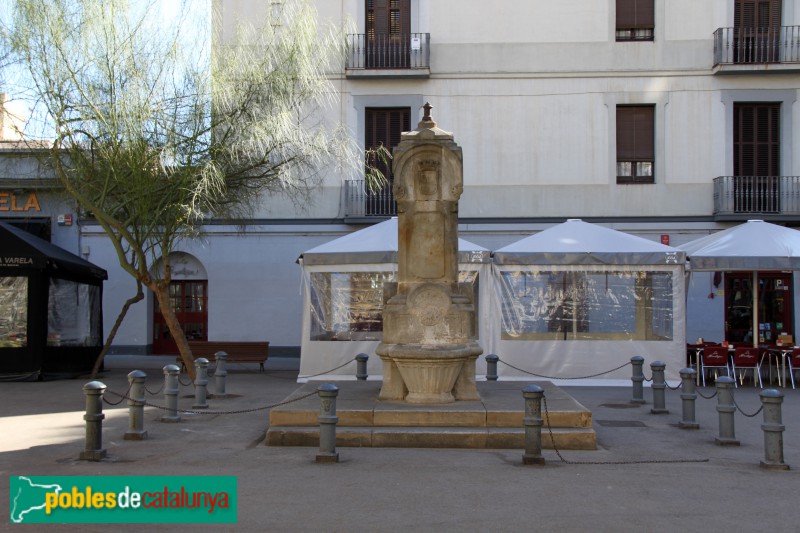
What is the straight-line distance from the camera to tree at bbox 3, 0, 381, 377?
1402 centimetres

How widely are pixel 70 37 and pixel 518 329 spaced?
10645 millimetres

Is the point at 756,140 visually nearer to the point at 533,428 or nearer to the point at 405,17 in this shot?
the point at 405,17

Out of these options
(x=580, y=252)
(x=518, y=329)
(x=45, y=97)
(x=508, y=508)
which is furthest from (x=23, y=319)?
(x=508, y=508)

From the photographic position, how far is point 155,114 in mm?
14281

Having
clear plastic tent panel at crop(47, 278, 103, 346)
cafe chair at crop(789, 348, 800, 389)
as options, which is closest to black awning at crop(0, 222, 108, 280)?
clear plastic tent panel at crop(47, 278, 103, 346)

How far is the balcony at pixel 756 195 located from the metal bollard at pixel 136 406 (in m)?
17.1

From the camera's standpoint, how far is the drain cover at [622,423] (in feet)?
38.8

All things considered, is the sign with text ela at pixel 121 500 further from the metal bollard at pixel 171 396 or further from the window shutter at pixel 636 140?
the window shutter at pixel 636 140

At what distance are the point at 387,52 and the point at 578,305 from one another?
10.1 metres

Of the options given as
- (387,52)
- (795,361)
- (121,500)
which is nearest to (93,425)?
(121,500)

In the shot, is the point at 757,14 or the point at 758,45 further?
the point at 757,14

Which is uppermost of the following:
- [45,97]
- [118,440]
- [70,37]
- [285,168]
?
[70,37]

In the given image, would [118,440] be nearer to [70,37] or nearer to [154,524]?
[154,524]

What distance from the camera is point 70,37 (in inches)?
559
